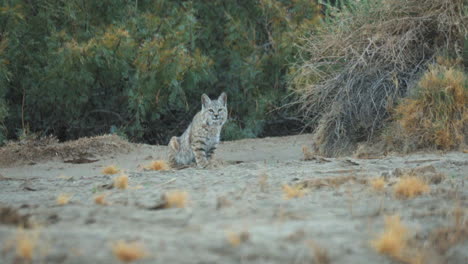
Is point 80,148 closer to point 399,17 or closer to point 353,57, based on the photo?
point 353,57

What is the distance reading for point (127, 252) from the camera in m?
4.11

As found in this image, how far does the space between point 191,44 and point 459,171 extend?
Result: 10.4m

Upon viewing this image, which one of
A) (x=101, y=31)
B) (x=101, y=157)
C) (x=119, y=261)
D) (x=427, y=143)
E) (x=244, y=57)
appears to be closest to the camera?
(x=119, y=261)

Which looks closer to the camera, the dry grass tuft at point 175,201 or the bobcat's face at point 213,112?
the dry grass tuft at point 175,201

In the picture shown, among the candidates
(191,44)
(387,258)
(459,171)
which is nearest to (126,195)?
(387,258)

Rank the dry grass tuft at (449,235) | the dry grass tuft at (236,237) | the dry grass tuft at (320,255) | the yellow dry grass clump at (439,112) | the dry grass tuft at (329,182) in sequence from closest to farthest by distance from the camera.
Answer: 1. the dry grass tuft at (320,255)
2. the dry grass tuft at (236,237)
3. the dry grass tuft at (449,235)
4. the dry grass tuft at (329,182)
5. the yellow dry grass clump at (439,112)

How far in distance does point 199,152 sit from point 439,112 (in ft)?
13.6

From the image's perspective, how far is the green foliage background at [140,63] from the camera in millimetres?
15781

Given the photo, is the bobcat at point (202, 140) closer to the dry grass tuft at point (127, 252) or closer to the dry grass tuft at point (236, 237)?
the dry grass tuft at point (236, 237)

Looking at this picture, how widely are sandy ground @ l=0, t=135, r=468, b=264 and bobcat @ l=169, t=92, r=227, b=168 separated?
1971 millimetres

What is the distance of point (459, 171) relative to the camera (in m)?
8.34

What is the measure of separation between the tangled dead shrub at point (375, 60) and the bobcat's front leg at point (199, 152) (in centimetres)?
260

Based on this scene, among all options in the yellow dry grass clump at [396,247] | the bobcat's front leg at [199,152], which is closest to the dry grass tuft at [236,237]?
the yellow dry grass clump at [396,247]

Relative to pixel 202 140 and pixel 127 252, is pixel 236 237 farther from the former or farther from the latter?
pixel 202 140
